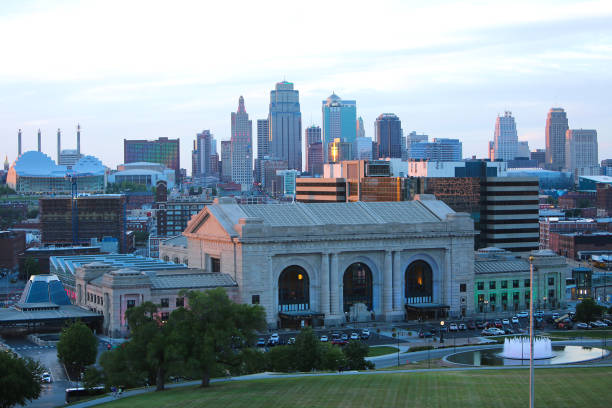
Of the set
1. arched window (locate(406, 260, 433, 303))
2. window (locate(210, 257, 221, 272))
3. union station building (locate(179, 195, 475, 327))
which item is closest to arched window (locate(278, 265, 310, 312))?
union station building (locate(179, 195, 475, 327))

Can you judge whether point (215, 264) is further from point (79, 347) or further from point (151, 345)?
point (151, 345)

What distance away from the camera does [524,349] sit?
4365 inches

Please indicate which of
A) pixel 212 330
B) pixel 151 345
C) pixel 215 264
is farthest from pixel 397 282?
pixel 151 345

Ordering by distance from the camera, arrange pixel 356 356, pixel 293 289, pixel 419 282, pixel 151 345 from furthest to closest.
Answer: pixel 419 282, pixel 293 289, pixel 356 356, pixel 151 345

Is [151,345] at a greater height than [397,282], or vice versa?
[397,282]

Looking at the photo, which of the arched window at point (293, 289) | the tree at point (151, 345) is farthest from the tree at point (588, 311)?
the tree at point (151, 345)

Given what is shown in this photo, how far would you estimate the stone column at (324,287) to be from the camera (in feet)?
469

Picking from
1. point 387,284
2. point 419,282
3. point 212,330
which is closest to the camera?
point 212,330

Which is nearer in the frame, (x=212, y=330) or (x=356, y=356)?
(x=212, y=330)

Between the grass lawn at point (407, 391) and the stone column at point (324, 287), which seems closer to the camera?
the grass lawn at point (407, 391)

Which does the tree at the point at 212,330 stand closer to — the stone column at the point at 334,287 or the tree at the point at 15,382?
the tree at the point at 15,382

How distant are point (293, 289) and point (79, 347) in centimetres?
4234

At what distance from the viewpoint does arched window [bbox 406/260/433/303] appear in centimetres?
15125

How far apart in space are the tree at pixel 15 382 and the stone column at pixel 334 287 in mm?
62191
